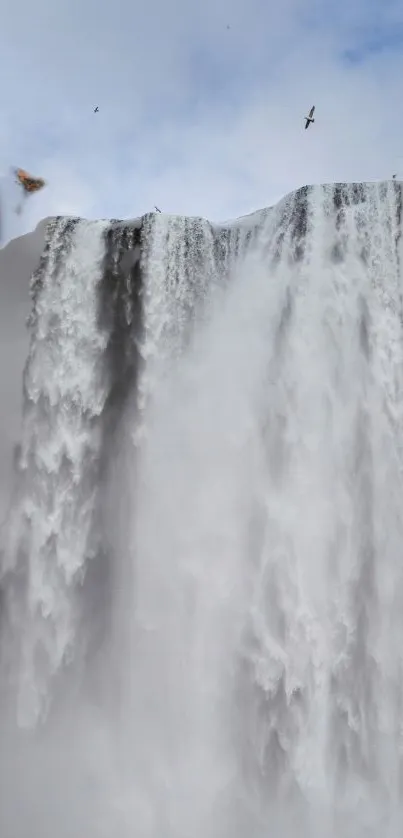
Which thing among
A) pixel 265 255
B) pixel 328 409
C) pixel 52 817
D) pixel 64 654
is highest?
pixel 265 255

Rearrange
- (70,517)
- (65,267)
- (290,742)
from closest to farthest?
(290,742) → (70,517) → (65,267)

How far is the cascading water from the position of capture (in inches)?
273

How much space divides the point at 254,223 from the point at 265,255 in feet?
1.98

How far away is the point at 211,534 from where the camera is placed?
8078 millimetres

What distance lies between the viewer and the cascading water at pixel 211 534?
22.8 ft

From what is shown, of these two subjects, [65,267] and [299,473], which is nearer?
[299,473]

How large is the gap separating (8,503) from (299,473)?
4.47 m

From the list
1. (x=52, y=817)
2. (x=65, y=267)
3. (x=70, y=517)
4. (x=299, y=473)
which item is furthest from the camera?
(x=65, y=267)

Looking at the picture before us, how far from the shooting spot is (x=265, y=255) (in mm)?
8773

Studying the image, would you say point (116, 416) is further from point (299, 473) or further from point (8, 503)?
point (299, 473)

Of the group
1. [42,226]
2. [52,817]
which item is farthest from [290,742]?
[42,226]

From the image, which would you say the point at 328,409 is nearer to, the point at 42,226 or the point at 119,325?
the point at 119,325

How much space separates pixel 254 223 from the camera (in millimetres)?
8977

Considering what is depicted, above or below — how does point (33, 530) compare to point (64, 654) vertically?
above
